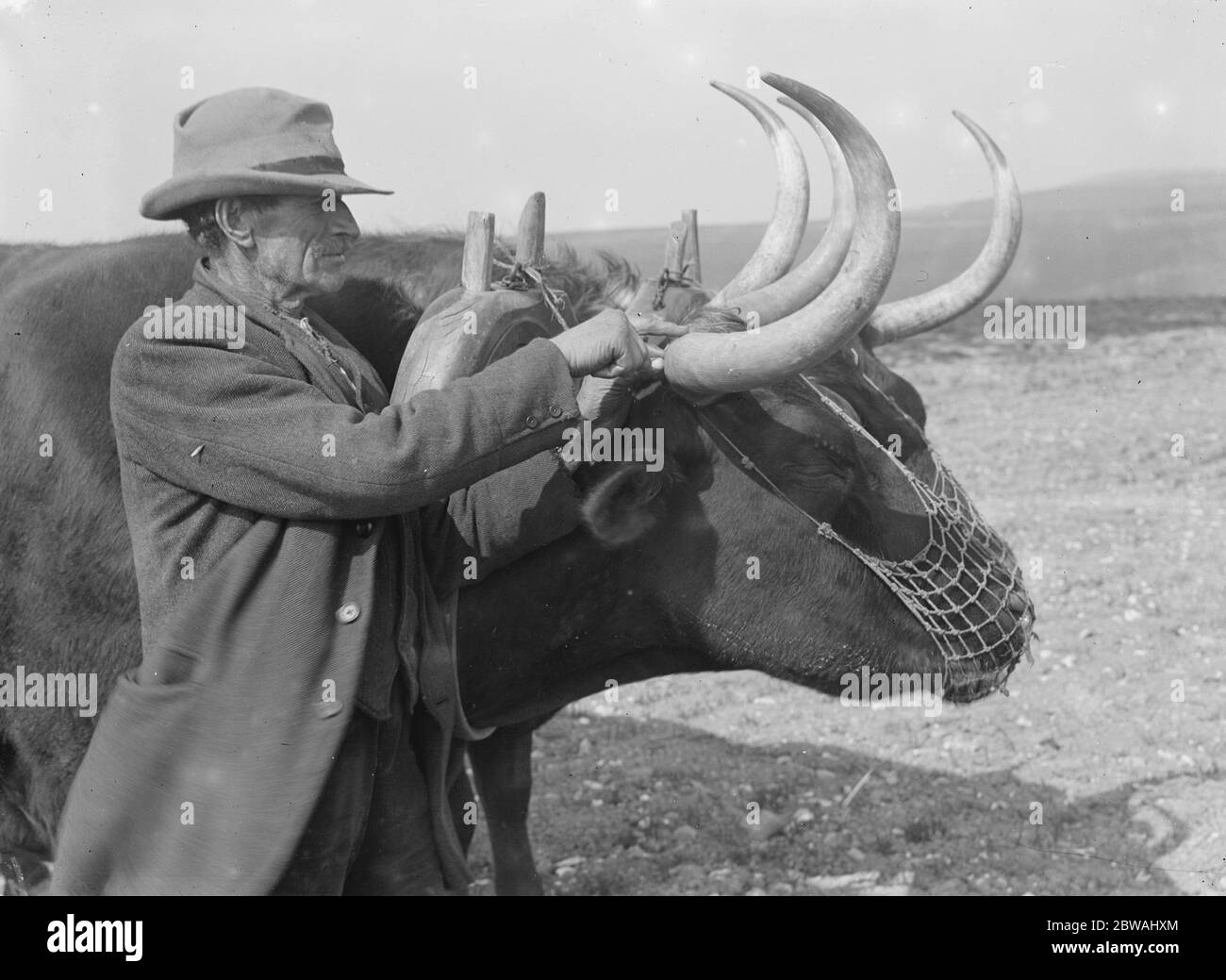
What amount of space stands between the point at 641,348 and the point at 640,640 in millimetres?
1007

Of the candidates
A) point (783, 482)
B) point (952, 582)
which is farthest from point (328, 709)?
point (952, 582)

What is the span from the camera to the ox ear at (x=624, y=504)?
3.64 m

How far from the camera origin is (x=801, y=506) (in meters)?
3.89

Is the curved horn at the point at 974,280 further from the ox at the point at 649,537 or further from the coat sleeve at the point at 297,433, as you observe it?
the coat sleeve at the point at 297,433

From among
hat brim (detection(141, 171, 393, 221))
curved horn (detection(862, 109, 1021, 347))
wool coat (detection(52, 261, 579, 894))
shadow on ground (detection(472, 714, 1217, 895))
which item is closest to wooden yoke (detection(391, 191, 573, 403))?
wool coat (detection(52, 261, 579, 894))

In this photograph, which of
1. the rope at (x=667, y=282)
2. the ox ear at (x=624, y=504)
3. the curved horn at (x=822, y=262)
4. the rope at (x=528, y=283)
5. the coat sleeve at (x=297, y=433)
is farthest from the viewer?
the rope at (x=667, y=282)

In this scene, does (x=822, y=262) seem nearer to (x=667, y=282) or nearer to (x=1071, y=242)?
(x=667, y=282)

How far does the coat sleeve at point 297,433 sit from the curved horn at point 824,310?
0.53 meters

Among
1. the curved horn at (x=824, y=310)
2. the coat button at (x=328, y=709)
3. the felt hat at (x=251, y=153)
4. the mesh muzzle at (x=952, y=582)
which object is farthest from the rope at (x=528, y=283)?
the coat button at (x=328, y=709)

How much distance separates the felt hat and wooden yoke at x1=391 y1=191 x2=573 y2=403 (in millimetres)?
422

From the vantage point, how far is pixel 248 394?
3.03 m

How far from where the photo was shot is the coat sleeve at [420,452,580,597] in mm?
3580
